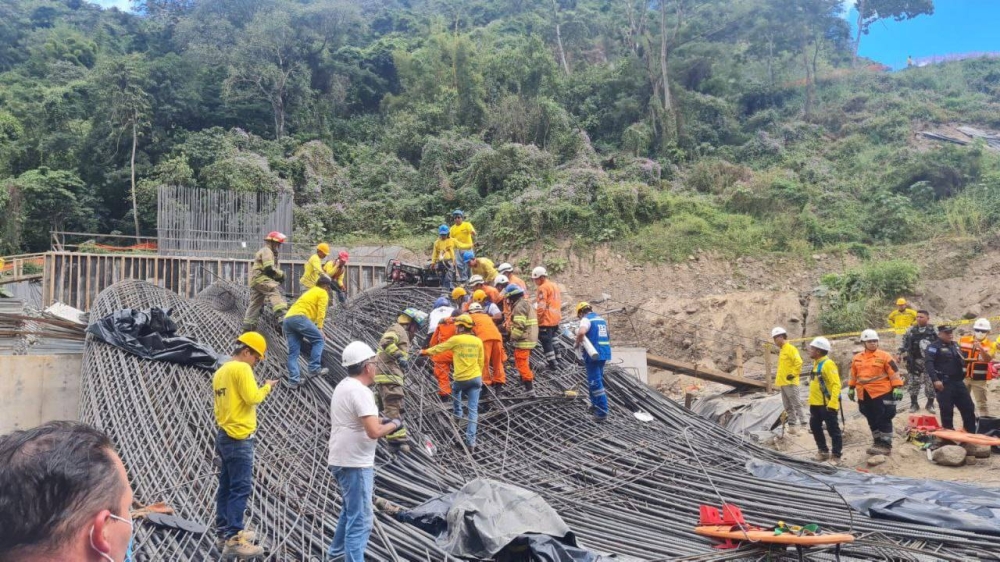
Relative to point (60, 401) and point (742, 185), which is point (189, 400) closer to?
point (60, 401)

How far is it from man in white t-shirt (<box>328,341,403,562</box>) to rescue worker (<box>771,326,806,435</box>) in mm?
5931

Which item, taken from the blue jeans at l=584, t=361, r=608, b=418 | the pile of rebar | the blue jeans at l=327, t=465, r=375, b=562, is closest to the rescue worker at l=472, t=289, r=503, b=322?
the pile of rebar

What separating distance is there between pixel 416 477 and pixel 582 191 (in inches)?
594

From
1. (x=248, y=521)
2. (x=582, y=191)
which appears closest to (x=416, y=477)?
(x=248, y=521)

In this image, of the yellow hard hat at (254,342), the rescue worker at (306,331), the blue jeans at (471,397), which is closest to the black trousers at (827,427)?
the blue jeans at (471,397)

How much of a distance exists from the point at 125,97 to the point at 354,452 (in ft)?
83.9

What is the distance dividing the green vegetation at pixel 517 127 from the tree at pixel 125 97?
10 cm

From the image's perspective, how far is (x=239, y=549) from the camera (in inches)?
174

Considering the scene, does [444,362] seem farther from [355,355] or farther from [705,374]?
[705,374]

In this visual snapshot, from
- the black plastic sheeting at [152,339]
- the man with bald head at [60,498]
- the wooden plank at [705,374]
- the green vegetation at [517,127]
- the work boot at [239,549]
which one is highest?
the green vegetation at [517,127]

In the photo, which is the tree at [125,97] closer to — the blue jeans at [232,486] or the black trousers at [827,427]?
the blue jeans at [232,486]

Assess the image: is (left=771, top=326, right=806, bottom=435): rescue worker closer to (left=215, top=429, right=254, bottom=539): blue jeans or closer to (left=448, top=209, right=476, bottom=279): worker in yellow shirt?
(left=448, top=209, right=476, bottom=279): worker in yellow shirt

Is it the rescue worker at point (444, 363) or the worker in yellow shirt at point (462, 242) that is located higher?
the worker in yellow shirt at point (462, 242)

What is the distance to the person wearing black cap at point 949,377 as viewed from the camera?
797cm
